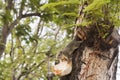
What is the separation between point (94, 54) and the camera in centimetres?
184

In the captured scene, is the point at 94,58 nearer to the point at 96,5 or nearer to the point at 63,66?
the point at 63,66

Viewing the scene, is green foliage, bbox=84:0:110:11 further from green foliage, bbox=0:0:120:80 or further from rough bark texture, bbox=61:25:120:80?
green foliage, bbox=0:0:120:80

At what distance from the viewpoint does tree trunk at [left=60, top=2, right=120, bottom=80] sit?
1.82m

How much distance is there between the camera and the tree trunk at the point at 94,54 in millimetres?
1816

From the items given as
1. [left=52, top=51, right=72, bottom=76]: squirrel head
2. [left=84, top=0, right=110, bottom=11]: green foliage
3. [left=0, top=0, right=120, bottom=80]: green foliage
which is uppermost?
[left=84, top=0, right=110, bottom=11]: green foliage

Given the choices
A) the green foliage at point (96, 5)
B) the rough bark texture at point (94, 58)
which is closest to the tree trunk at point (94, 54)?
the rough bark texture at point (94, 58)

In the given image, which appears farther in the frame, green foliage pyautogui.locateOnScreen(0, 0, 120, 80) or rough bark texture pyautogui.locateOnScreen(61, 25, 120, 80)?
green foliage pyautogui.locateOnScreen(0, 0, 120, 80)

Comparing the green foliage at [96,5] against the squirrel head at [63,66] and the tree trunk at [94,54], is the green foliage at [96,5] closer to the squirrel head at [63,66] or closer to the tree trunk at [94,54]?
the tree trunk at [94,54]

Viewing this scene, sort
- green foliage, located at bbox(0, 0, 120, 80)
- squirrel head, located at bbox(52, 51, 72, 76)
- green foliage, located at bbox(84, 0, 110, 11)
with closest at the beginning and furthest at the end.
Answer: green foliage, located at bbox(84, 0, 110, 11) → squirrel head, located at bbox(52, 51, 72, 76) → green foliage, located at bbox(0, 0, 120, 80)

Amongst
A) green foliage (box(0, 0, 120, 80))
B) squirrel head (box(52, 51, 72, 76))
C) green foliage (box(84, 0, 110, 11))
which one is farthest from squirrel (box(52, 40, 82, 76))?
green foliage (box(0, 0, 120, 80))

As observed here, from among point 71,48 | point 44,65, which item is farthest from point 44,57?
point 71,48

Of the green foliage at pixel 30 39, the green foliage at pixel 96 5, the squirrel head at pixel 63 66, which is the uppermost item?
the green foliage at pixel 96 5

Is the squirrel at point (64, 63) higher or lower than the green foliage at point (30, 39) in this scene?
higher

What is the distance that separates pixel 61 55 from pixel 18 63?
6.91m
